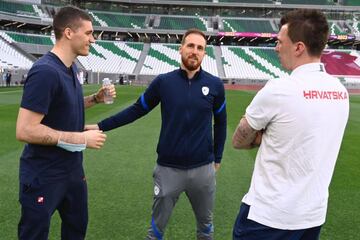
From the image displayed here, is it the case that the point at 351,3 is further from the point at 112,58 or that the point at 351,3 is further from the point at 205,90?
the point at 205,90

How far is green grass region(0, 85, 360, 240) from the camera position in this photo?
5.18 m

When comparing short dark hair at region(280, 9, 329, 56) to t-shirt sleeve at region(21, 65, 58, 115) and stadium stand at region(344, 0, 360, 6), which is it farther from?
stadium stand at region(344, 0, 360, 6)

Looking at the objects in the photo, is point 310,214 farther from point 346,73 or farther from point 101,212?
point 346,73

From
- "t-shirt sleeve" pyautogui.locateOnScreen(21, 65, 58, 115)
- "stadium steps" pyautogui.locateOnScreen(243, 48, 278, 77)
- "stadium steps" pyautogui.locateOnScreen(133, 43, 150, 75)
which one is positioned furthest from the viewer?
"stadium steps" pyautogui.locateOnScreen(243, 48, 278, 77)

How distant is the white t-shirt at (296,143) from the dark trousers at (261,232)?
1.4 inches

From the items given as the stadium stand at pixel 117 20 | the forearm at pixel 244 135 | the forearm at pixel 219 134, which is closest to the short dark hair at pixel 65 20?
the forearm at pixel 244 135

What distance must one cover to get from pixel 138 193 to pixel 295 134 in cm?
467

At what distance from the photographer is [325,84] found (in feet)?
7.65


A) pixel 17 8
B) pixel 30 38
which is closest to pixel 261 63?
pixel 30 38

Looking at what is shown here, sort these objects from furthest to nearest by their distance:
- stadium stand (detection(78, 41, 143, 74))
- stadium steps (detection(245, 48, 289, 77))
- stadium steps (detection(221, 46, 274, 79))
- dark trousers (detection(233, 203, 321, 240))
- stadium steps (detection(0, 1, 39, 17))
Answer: stadium steps (detection(245, 48, 289, 77))
stadium steps (detection(0, 1, 39, 17))
stadium steps (detection(221, 46, 274, 79))
stadium stand (detection(78, 41, 143, 74))
dark trousers (detection(233, 203, 321, 240))

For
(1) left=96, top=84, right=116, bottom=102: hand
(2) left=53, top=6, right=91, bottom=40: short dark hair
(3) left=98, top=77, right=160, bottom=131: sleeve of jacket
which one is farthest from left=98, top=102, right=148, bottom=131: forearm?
(2) left=53, top=6, right=91, bottom=40: short dark hair

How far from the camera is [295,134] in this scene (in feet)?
7.60

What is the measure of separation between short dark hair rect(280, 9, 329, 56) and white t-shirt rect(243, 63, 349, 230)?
4.3 inches

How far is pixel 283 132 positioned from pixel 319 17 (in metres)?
0.65
